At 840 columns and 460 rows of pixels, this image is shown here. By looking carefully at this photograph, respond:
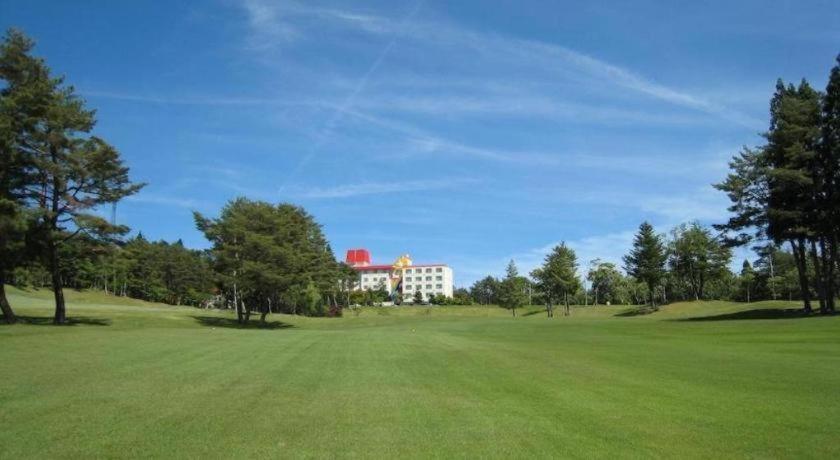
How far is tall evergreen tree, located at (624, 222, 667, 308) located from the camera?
9494cm

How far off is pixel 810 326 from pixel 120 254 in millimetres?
41928

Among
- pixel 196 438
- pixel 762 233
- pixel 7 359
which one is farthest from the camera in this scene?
pixel 762 233

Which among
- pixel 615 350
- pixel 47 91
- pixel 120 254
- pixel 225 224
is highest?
pixel 47 91

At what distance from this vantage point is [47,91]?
1453 inches

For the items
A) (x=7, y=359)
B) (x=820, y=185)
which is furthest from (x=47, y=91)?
(x=820, y=185)

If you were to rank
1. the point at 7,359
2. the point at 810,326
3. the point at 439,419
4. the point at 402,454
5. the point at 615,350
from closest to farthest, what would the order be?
the point at 402,454 → the point at 439,419 → the point at 7,359 → the point at 615,350 → the point at 810,326

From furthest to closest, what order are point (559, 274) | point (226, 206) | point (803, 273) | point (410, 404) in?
1. point (559, 274)
2. point (226, 206)
3. point (803, 273)
4. point (410, 404)


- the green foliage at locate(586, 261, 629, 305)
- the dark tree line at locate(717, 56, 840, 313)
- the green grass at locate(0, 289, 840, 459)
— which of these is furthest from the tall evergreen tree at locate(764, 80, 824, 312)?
the green foliage at locate(586, 261, 629, 305)

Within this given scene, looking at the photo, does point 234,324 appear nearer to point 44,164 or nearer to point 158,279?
point 44,164

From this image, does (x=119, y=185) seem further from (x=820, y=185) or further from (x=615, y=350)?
(x=820, y=185)

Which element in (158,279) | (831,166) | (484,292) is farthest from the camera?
(484,292)

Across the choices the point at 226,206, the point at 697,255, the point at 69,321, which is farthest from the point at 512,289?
the point at 69,321

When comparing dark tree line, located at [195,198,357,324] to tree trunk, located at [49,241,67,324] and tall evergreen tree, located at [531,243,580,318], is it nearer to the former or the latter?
tree trunk, located at [49,241,67,324]

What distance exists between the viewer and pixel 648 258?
95250 mm
